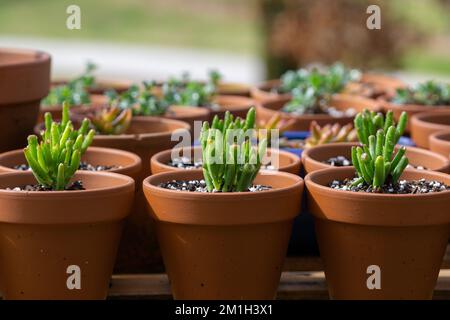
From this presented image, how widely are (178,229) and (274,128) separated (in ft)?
2.91

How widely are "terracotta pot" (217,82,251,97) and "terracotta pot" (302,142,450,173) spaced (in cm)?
123

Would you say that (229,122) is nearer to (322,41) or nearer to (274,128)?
→ (274,128)

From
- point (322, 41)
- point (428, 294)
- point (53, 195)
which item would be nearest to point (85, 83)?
point (53, 195)

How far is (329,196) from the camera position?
91.0 inches

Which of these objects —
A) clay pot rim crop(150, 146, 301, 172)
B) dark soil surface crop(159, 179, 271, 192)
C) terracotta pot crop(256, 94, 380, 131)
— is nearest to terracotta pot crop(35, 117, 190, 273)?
clay pot rim crop(150, 146, 301, 172)

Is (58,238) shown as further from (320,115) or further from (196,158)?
(320,115)

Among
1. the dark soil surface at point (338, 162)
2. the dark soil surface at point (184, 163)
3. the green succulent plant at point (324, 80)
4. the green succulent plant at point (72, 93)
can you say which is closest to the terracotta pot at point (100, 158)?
the dark soil surface at point (184, 163)

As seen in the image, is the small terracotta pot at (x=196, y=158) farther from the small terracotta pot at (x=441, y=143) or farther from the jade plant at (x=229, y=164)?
the small terracotta pot at (x=441, y=143)

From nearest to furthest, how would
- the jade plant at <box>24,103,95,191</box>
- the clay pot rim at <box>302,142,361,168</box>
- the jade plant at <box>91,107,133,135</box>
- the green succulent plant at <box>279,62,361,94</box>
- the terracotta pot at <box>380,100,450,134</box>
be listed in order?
the jade plant at <box>24,103,95,191</box> < the clay pot rim at <box>302,142,361,168</box> < the jade plant at <box>91,107,133,135</box> < the terracotta pot at <box>380,100,450,134</box> < the green succulent plant at <box>279,62,361,94</box>

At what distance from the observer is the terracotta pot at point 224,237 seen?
2.25 m

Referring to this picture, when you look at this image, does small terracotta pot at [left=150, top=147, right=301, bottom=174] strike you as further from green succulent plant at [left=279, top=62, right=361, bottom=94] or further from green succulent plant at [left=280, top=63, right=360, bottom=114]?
green succulent plant at [left=279, top=62, right=361, bottom=94]

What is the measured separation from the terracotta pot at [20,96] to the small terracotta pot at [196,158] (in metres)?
0.50

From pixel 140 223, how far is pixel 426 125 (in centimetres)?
100

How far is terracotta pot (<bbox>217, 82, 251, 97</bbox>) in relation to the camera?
4032 mm
